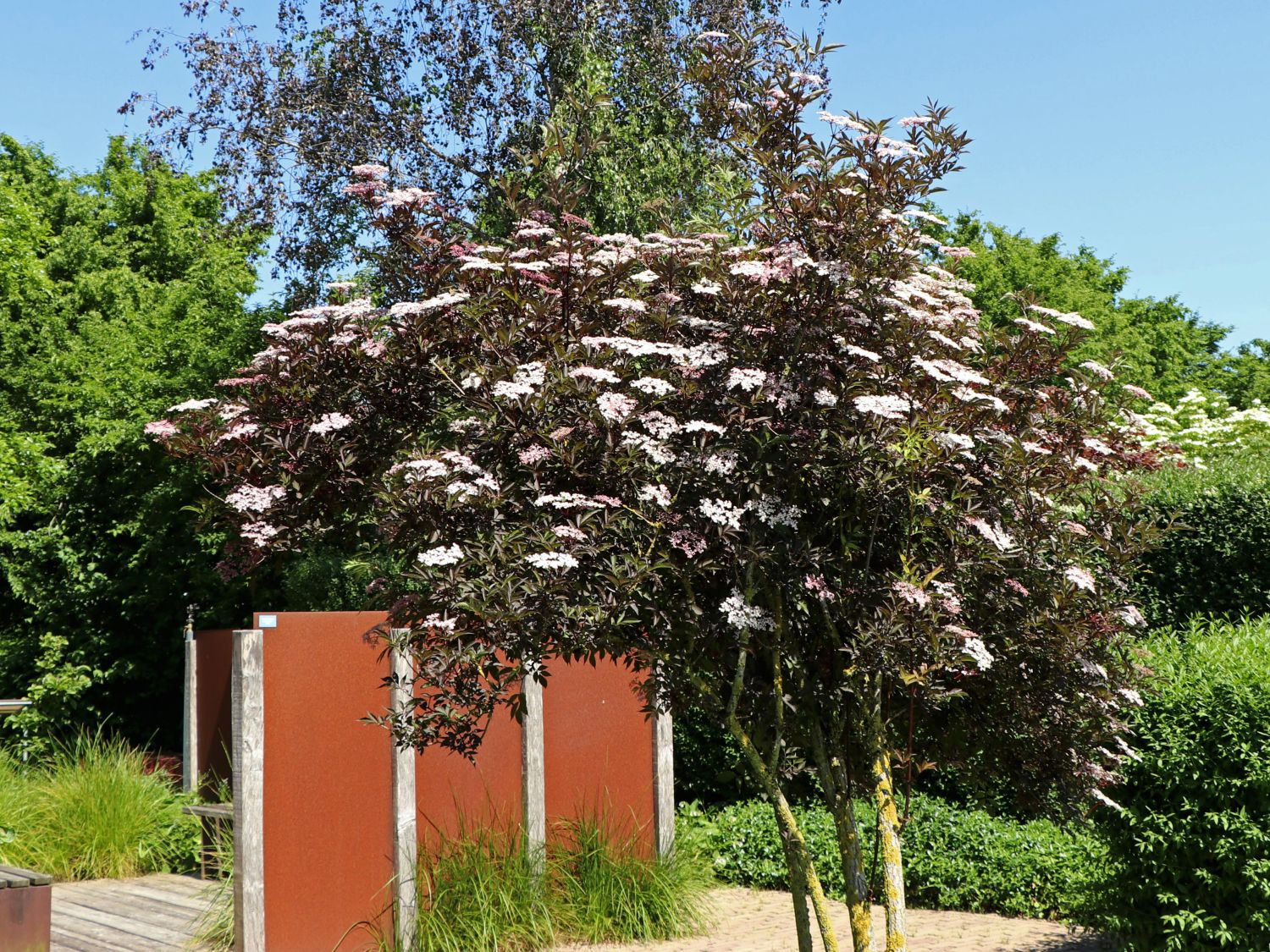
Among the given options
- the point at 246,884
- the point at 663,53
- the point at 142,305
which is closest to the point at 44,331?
the point at 142,305

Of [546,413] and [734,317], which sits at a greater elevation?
[734,317]

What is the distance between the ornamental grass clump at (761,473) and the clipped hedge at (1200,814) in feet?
2.09

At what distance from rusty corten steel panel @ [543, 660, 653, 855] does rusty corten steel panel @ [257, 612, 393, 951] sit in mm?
1148

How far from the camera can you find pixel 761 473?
3.36 meters

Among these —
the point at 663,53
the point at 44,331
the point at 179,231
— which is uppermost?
the point at 179,231

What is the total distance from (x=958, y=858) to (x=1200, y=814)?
2684 millimetres

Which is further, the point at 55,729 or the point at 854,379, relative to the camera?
the point at 55,729

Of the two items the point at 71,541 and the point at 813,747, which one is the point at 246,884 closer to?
the point at 813,747

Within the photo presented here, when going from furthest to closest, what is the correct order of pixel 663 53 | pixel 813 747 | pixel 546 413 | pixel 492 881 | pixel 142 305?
pixel 142 305 → pixel 663 53 → pixel 492 881 → pixel 813 747 → pixel 546 413

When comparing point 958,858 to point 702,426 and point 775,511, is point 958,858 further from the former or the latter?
point 702,426

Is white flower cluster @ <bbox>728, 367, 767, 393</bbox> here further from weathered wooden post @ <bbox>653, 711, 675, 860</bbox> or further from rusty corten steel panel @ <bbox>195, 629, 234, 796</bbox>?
rusty corten steel panel @ <bbox>195, 629, 234, 796</bbox>

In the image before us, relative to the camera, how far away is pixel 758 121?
3.52 m

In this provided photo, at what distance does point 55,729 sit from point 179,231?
993 cm

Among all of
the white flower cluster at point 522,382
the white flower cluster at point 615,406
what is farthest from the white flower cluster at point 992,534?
the white flower cluster at point 522,382
